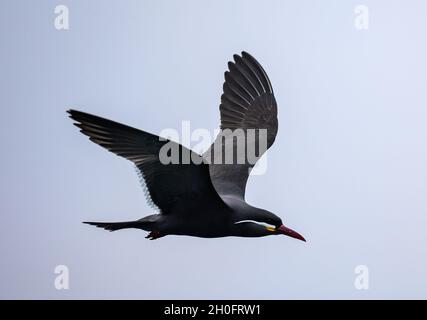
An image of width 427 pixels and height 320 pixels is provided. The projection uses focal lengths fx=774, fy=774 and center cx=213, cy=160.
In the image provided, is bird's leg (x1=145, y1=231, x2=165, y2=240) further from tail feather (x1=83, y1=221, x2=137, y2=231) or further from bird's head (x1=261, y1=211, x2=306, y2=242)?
bird's head (x1=261, y1=211, x2=306, y2=242)

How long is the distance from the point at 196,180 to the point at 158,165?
25.6 inches

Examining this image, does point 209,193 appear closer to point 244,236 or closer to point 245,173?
point 244,236

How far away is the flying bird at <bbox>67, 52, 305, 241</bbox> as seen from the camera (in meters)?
11.2

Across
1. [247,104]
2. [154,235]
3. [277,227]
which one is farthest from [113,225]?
[247,104]

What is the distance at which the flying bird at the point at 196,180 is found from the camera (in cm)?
1120

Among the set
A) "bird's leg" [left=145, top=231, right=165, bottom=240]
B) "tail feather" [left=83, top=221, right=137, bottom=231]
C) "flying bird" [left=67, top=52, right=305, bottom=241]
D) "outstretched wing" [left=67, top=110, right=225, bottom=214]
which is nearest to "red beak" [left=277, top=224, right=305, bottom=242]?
"flying bird" [left=67, top=52, right=305, bottom=241]

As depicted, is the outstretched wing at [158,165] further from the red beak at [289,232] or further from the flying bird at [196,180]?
the red beak at [289,232]

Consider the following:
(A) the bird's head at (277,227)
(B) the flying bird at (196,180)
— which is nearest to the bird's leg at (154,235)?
(B) the flying bird at (196,180)

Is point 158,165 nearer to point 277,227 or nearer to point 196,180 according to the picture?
point 196,180

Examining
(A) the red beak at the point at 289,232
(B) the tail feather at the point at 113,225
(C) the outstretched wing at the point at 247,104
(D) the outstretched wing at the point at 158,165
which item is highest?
(C) the outstretched wing at the point at 247,104

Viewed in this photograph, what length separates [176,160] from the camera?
11.2m

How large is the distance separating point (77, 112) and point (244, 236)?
383cm

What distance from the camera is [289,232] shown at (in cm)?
1353

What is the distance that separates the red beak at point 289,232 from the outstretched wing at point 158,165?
1.44 m
